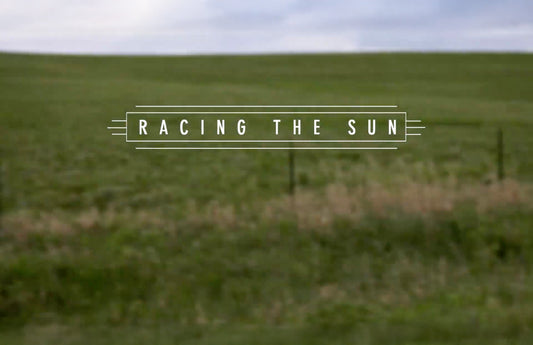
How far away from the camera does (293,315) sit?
7898 millimetres

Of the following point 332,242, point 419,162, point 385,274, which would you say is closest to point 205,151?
point 419,162

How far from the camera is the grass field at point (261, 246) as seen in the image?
725cm

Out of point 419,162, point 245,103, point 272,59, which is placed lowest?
point 419,162

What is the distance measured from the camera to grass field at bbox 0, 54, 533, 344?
23.8 feet

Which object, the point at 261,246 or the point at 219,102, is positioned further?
the point at 219,102

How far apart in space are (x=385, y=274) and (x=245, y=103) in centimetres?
2711

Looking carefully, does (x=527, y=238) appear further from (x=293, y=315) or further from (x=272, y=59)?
(x=272, y=59)

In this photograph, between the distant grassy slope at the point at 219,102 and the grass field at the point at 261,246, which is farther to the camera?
the distant grassy slope at the point at 219,102

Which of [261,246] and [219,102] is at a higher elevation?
[219,102]

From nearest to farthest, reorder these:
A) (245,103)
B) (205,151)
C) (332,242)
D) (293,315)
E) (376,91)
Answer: (293,315) → (332,242) → (205,151) → (245,103) → (376,91)

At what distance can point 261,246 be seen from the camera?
1097 cm

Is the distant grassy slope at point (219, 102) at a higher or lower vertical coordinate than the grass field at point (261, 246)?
higher

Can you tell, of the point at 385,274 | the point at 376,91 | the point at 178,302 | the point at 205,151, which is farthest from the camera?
the point at 376,91

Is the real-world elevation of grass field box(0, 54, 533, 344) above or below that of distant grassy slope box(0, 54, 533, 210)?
below
